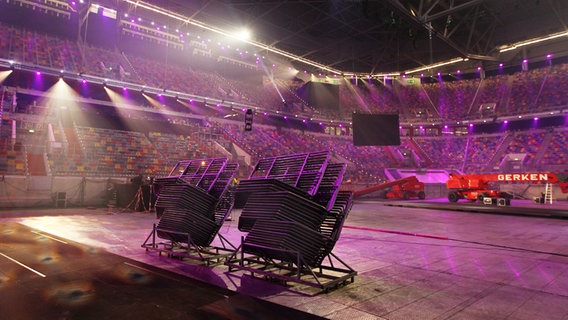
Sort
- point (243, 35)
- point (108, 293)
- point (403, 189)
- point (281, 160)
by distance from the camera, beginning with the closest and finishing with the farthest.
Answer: point (108, 293), point (281, 160), point (403, 189), point (243, 35)

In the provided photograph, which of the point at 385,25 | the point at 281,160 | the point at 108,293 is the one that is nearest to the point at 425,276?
the point at 281,160

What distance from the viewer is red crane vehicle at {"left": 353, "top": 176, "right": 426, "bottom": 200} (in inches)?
1002

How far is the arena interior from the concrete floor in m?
0.05

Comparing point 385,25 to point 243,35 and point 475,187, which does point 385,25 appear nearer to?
point 243,35

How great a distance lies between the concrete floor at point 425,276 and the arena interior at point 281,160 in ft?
0.15

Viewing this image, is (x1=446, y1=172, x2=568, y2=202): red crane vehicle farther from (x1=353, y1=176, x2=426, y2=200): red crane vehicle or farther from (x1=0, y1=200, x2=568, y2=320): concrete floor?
(x1=0, y1=200, x2=568, y2=320): concrete floor

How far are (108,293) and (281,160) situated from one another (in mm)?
3158

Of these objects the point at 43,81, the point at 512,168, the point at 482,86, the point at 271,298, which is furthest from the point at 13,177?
the point at 482,86

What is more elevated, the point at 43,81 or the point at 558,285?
the point at 43,81

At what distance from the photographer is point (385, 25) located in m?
25.2

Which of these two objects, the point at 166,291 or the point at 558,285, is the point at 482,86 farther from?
the point at 166,291

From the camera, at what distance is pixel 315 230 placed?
4.33 meters

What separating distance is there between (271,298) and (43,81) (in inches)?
1133

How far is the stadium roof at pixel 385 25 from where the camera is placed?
2223cm
